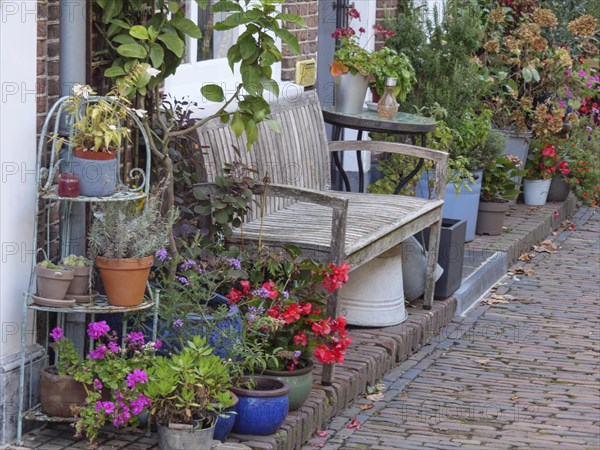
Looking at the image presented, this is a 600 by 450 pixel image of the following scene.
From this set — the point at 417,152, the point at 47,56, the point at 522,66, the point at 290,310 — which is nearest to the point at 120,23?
the point at 47,56

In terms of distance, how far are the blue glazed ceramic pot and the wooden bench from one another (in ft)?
2.43

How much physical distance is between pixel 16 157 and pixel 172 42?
0.92 meters

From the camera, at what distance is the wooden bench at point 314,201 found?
5.40 meters

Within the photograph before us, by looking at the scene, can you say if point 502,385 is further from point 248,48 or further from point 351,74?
point 351,74

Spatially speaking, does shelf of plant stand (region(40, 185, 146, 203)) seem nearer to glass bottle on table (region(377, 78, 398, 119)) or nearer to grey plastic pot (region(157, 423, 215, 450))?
grey plastic pot (region(157, 423, 215, 450))

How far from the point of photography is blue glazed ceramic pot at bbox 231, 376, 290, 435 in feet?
15.1

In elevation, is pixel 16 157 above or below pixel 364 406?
above

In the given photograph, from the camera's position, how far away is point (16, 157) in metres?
4.36

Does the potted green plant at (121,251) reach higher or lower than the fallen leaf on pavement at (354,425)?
higher

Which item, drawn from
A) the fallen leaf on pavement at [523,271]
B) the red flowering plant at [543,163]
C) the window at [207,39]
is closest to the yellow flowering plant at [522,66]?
the red flowering plant at [543,163]

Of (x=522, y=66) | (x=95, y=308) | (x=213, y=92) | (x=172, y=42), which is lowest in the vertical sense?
(x=95, y=308)

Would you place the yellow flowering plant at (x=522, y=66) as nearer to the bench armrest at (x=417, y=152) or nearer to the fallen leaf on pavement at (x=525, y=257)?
the fallen leaf on pavement at (x=525, y=257)

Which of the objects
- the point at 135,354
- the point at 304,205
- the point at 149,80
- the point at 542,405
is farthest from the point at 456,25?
the point at 135,354

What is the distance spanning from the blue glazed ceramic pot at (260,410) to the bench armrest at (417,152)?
8.57 feet
